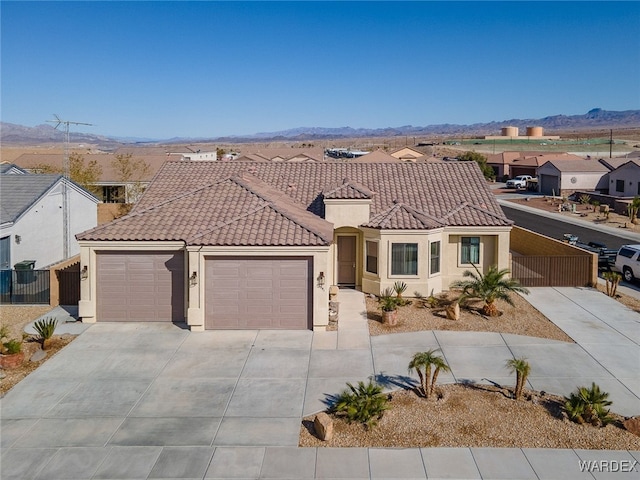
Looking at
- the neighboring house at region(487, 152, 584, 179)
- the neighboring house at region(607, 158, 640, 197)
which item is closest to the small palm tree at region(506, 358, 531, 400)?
the neighboring house at region(607, 158, 640, 197)

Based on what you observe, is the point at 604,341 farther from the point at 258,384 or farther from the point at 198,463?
the point at 198,463

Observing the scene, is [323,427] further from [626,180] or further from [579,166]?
[579,166]

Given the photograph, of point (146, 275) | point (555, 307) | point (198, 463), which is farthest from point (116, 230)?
point (555, 307)

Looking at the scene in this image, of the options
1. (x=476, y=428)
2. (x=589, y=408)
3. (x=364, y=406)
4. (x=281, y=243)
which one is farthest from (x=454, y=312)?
(x=364, y=406)

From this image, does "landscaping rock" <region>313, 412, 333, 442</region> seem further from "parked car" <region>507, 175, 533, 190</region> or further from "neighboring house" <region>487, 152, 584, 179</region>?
"neighboring house" <region>487, 152, 584, 179</region>

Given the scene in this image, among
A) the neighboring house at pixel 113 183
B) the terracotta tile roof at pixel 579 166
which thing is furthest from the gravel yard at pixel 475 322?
the terracotta tile roof at pixel 579 166

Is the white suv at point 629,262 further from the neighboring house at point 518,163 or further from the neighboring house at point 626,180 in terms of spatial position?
the neighboring house at point 518,163
